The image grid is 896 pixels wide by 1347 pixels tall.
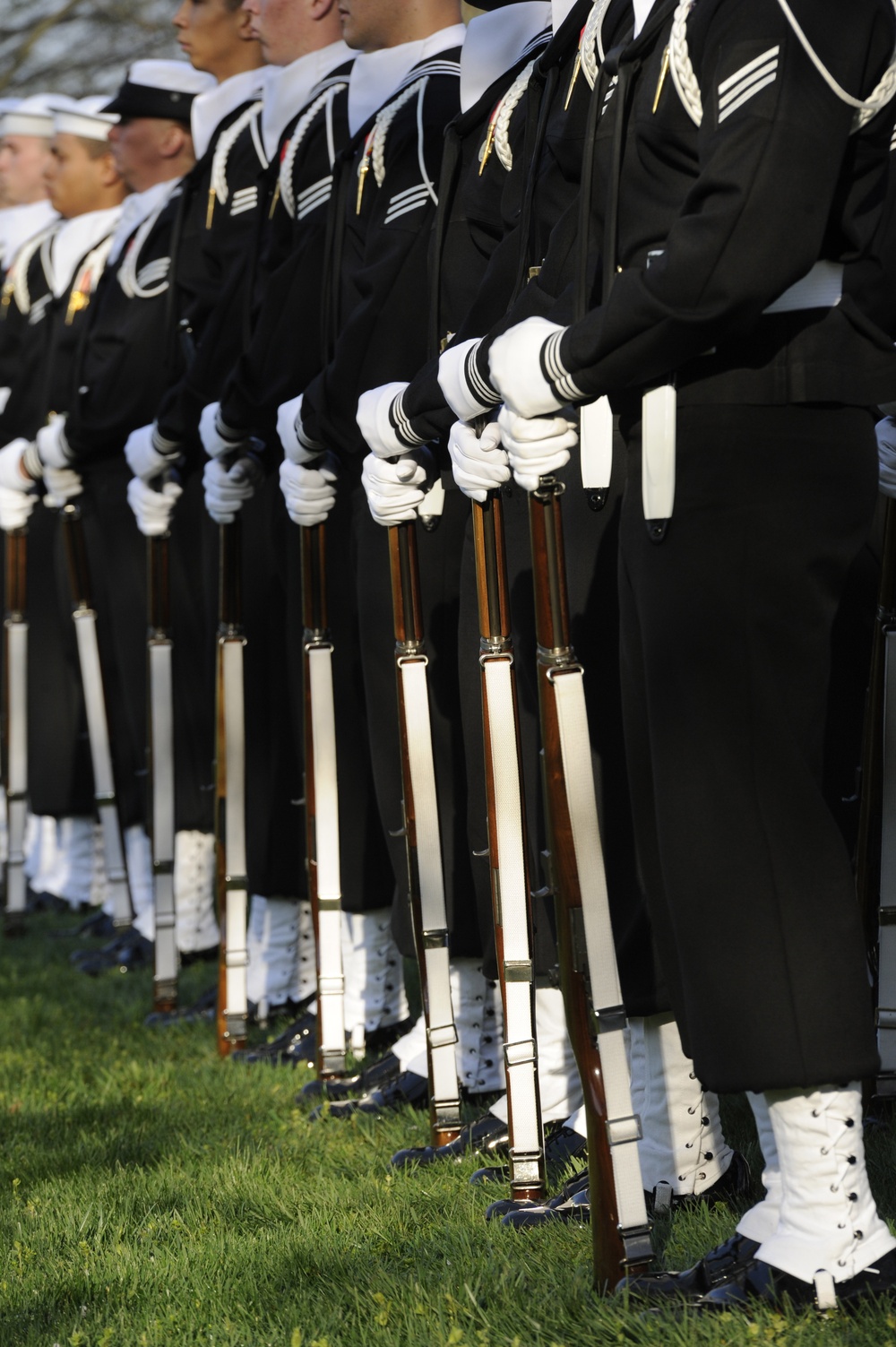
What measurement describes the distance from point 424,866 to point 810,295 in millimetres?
1575

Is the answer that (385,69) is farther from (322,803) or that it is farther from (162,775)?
(162,775)

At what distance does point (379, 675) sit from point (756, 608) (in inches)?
68.8

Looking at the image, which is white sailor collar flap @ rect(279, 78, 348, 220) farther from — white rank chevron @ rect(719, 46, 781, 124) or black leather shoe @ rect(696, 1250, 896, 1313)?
black leather shoe @ rect(696, 1250, 896, 1313)

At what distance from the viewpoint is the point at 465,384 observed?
307cm

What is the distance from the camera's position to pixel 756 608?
2.60 metres

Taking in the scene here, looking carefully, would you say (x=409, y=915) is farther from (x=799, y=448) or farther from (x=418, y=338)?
(x=799, y=448)

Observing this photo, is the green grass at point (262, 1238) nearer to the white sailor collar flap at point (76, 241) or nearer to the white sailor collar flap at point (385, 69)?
the white sailor collar flap at point (385, 69)


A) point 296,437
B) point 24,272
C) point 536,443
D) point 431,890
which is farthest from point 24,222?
point 536,443

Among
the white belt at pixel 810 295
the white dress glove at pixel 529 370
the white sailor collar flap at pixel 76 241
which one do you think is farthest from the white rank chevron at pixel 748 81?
the white sailor collar flap at pixel 76 241

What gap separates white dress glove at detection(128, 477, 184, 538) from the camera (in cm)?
548

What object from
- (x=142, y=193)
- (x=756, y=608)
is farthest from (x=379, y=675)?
(x=142, y=193)

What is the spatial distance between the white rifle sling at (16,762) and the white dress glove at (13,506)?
0.42 meters

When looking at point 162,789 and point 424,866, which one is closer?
point 424,866

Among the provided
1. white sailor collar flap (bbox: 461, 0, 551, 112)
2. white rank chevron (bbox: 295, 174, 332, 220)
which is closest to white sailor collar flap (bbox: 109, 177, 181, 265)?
white rank chevron (bbox: 295, 174, 332, 220)
